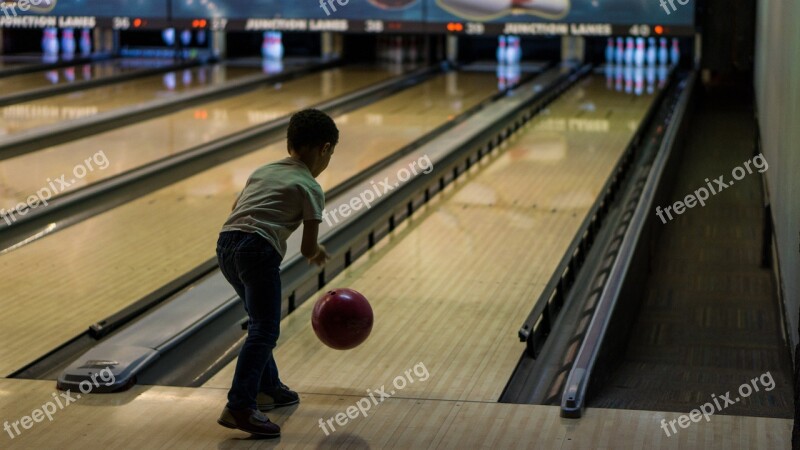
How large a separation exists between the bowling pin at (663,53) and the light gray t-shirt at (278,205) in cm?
964

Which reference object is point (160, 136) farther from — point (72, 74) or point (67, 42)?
point (67, 42)

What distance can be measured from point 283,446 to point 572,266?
226 centimetres

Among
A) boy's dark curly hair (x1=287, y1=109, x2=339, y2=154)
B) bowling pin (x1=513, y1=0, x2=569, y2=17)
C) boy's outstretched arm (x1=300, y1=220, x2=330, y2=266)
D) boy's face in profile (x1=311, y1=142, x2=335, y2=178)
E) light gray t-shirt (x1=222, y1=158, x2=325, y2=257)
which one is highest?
bowling pin (x1=513, y1=0, x2=569, y2=17)

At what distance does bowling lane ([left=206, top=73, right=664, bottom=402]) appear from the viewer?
347cm

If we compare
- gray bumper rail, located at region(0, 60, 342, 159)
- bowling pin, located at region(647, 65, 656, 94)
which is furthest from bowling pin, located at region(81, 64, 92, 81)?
bowling pin, located at region(647, 65, 656, 94)

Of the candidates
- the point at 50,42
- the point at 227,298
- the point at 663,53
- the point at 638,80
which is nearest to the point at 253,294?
the point at 227,298

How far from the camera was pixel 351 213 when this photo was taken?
17.7 feet

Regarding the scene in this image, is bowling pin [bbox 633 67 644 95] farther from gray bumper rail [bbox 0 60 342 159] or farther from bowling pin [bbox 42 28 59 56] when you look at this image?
bowling pin [bbox 42 28 59 56]

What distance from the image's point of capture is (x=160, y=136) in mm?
7543

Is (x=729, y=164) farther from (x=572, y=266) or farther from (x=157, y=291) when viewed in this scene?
(x=157, y=291)

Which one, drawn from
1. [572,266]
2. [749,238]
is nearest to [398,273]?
[572,266]

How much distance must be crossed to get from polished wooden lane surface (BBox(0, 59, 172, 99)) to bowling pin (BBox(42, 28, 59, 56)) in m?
0.78

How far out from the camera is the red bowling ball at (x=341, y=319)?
2861mm

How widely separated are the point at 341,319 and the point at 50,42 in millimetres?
10323
